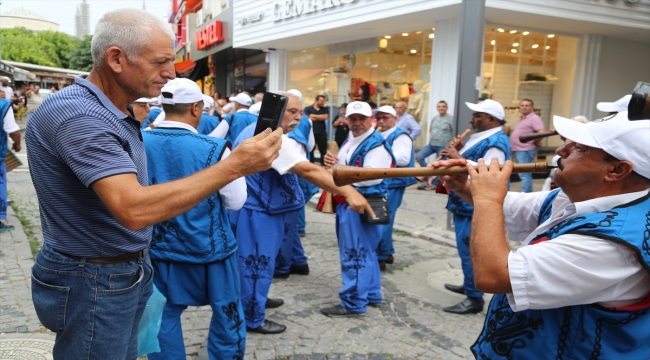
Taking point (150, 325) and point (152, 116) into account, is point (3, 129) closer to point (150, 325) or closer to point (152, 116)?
point (152, 116)

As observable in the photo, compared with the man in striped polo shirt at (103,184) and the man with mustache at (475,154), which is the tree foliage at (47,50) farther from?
the man in striped polo shirt at (103,184)

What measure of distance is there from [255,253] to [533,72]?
10.8 m

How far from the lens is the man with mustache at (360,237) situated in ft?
14.2

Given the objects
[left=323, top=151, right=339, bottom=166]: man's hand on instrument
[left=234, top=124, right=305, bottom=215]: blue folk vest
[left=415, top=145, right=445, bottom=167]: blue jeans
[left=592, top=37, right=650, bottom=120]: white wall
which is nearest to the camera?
[left=234, top=124, right=305, bottom=215]: blue folk vest

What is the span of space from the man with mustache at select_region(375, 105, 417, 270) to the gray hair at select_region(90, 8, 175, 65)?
4.08m

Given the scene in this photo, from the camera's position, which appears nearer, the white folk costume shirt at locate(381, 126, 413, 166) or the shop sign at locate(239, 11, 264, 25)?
the white folk costume shirt at locate(381, 126, 413, 166)

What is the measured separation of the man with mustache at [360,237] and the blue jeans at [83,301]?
266 centimetres

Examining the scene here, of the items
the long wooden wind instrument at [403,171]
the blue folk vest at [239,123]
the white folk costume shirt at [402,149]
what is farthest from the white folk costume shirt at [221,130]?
the long wooden wind instrument at [403,171]

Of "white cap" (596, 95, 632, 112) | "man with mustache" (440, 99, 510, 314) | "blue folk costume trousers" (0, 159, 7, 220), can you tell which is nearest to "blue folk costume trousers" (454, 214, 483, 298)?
"man with mustache" (440, 99, 510, 314)

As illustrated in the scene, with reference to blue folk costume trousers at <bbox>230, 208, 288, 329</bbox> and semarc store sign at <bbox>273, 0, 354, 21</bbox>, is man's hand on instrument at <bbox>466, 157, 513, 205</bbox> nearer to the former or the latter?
blue folk costume trousers at <bbox>230, 208, 288, 329</bbox>

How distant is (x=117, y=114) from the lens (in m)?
1.74

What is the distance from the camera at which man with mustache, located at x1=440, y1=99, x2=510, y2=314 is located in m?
4.26

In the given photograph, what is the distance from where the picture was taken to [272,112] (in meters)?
2.26

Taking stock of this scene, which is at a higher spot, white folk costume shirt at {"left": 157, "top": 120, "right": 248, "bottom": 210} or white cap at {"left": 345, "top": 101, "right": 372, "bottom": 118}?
white cap at {"left": 345, "top": 101, "right": 372, "bottom": 118}
